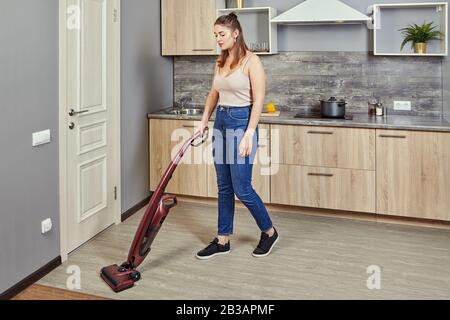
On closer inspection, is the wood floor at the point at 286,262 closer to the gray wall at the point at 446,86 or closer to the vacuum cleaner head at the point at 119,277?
the vacuum cleaner head at the point at 119,277

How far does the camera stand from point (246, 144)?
296 cm

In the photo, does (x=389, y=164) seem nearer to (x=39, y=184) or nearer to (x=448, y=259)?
(x=448, y=259)

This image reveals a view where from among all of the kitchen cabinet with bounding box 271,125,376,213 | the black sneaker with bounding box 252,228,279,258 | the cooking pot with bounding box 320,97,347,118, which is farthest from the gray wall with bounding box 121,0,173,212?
the cooking pot with bounding box 320,97,347,118

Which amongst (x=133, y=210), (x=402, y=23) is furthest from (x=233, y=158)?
(x=402, y=23)

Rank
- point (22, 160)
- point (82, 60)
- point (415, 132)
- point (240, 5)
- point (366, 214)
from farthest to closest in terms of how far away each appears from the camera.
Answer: point (240, 5), point (366, 214), point (415, 132), point (82, 60), point (22, 160)

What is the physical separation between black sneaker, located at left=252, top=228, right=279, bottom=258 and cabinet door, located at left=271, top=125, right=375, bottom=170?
93 cm

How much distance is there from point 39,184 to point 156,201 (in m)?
0.73

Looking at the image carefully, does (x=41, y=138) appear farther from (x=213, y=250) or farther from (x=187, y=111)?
(x=187, y=111)

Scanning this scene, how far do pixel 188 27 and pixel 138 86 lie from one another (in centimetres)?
77

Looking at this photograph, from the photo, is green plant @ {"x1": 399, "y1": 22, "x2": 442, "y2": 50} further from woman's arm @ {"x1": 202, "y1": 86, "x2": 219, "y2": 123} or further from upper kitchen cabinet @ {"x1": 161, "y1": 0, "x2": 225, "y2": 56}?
woman's arm @ {"x1": 202, "y1": 86, "x2": 219, "y2": 123}

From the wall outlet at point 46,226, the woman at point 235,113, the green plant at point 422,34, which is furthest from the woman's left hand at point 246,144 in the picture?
the green plant at point 422,34

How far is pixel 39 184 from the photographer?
9.59ft

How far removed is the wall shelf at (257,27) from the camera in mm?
4445
